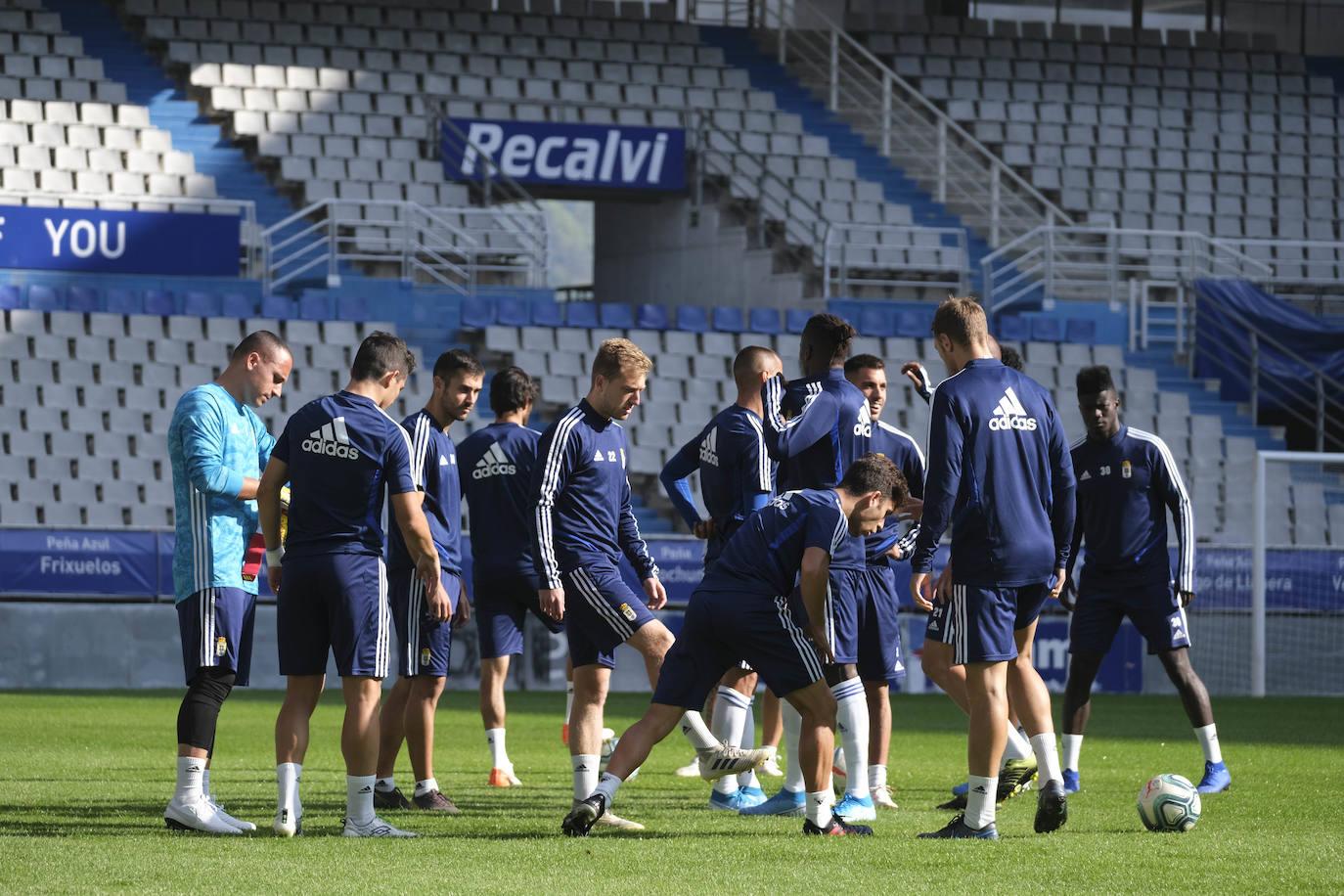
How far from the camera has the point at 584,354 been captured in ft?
67.2

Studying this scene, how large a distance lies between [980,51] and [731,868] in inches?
940

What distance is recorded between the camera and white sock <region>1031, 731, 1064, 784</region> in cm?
682

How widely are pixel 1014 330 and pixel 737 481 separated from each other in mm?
14390

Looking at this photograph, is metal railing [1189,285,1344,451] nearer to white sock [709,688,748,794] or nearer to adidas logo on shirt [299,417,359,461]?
white sock [709,688,748,794]

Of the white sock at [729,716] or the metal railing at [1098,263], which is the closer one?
the white sock at [729,716]

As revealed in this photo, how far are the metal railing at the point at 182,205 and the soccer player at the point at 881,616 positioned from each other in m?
14.0

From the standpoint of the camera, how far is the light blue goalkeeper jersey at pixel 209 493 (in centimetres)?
682

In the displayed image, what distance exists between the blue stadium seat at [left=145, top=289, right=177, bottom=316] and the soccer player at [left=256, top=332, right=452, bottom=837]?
14096mm

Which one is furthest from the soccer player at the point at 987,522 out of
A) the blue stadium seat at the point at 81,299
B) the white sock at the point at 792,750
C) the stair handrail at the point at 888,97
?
the stair handrail at the point at 888,97

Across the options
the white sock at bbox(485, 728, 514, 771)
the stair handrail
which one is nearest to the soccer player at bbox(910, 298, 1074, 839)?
the white sock at bbox(485, 728, 514, 771)

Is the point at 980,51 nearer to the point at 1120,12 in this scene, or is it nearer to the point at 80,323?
the point at 1120,12

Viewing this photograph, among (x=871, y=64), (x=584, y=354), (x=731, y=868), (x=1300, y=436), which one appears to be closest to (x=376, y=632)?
(x=731, y=868)

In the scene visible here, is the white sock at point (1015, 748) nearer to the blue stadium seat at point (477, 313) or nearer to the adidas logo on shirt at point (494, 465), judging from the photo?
the adidas logo on shirt at point (494, 465)

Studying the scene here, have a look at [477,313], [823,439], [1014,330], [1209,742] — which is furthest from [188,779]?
[1014,330]
